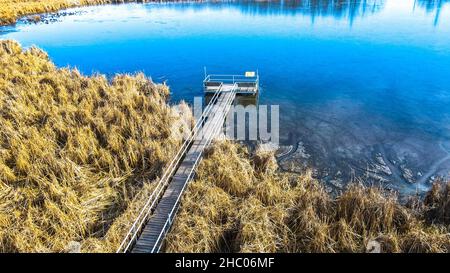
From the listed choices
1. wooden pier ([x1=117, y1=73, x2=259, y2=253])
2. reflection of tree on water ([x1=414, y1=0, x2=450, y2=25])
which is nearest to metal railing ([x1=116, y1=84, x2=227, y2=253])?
wooden pier ([x1=117, y1=73, x2=259, y2=253])

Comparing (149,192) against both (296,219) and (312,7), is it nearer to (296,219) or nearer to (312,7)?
(296,219)

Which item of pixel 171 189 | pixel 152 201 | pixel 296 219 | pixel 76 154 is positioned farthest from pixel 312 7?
pixel 152 201

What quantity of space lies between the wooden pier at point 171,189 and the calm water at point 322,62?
3.44 m

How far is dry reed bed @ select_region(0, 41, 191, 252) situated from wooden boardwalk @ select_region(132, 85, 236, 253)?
581mm

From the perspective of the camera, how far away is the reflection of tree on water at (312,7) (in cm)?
4324

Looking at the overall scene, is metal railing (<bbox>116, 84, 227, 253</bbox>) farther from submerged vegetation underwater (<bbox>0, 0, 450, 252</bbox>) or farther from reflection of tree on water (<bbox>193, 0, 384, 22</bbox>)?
reflection of tree on water (<bbox>193, 0, 384, 22</bbox>)

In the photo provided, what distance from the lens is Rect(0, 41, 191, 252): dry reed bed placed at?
28.6ft

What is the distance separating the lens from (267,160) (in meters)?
11.8

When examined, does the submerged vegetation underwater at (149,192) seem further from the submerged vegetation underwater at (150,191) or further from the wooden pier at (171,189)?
the wooden pier at (171,189)

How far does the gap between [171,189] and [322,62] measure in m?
18.9

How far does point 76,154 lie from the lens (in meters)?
11.8

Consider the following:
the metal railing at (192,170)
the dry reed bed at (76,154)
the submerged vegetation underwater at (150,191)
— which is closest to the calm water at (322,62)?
the submerged vegetation underwater at (150,191)

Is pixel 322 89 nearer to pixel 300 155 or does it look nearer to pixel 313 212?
pixel 300 155
